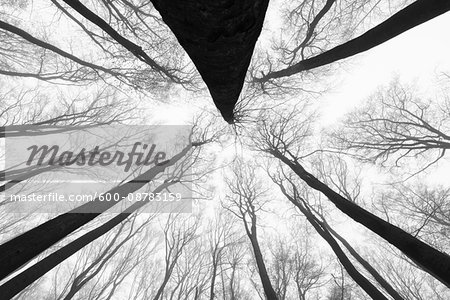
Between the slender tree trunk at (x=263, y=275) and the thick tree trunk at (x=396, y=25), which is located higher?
the thick tree trunk at (x=396, y=25)

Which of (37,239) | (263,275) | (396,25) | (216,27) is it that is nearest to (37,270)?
(37,239)

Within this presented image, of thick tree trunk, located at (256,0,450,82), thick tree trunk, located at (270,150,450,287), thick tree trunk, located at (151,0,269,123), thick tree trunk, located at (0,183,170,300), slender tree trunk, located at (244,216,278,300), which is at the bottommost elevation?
slender tree trunk, located at (244,216,278,300)

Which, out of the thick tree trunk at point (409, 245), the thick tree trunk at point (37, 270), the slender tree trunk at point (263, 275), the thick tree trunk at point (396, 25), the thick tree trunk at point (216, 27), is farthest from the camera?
the slender tree trunk at point (263, 275)

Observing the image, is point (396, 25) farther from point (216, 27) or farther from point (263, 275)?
point (263, 275)

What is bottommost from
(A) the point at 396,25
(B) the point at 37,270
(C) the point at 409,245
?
(B) the point at 37,270

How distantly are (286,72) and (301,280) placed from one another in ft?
31.2

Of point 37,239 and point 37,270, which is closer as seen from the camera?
point 37,239

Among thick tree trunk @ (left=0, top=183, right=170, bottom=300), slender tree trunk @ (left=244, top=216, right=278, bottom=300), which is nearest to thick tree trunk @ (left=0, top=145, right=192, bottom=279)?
thick tree trunk @ (left=0, top=183, right=170, bottom=300)

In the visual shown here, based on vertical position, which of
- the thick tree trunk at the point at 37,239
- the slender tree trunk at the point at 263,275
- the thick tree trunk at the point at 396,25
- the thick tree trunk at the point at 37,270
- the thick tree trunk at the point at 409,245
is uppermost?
the thick tree trunk at the point at 396,25

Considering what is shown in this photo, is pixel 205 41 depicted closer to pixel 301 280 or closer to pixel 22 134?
pixel 22 134

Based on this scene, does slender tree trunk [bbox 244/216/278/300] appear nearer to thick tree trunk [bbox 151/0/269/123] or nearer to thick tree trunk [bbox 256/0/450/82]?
thick tree trunk [bbox 256/0/450/82]

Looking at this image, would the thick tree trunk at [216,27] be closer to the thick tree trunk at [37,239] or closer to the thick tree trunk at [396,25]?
the thick tree trunk at [396,25]

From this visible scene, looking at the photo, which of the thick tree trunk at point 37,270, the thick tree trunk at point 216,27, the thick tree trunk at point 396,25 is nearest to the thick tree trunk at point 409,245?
the thick tree trunk at point 396,25

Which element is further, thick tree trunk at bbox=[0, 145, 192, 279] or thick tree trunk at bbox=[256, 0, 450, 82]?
thick tree trunk at bbox=[256, 0, 450, 82]
